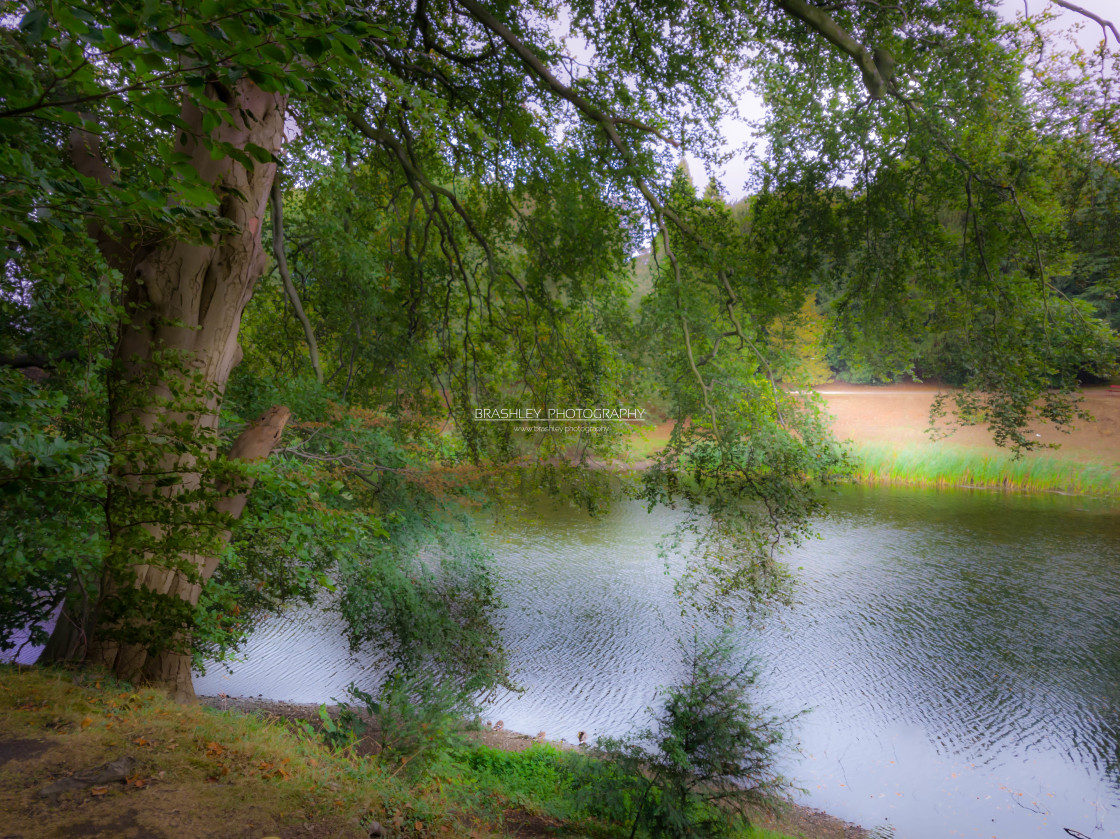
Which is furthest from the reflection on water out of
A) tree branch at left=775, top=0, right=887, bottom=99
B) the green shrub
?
tree branch at left=775, top=0, right=887, bottom=99

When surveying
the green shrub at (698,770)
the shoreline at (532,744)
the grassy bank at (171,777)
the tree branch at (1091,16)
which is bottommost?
the shoreline at (532,744)

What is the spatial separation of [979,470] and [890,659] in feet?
29.0

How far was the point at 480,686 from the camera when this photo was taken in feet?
19.5

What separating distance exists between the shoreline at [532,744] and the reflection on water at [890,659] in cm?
24

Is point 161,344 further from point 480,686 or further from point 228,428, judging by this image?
point 480,686

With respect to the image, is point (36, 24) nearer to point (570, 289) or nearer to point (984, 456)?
point (570, 289)

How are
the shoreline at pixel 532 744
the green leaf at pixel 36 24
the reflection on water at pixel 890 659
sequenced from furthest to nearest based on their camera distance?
1. the reflection on water at pixel 890 659
2. the shoreline at pixel 532 744
3. the green leaf at pixel 36 24

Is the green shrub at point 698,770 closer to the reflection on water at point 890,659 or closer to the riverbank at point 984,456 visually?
the reflection on water at point 890,659

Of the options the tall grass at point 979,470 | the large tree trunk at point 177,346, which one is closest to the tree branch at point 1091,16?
the large tree trunk at point 177,346

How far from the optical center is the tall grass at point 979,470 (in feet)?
42.8

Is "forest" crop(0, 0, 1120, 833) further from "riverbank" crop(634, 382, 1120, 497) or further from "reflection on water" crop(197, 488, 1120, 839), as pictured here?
"riverbank" crop(634, 382, 1120, 497)

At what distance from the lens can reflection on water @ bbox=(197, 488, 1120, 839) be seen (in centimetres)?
580

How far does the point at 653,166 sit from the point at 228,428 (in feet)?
12.8

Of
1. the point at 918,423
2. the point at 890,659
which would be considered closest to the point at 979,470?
the point at 918,423
